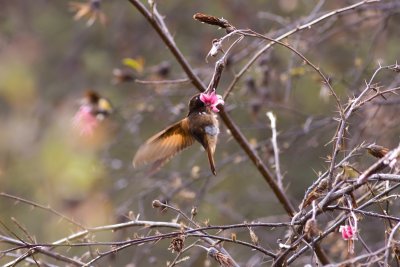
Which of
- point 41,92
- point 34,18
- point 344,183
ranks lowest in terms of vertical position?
point 41,92

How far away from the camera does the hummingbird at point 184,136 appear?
285 cm

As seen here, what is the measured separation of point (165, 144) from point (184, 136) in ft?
0.32

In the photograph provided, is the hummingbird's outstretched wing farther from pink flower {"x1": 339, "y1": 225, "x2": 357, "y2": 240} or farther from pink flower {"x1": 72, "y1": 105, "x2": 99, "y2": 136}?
pink flower {"x1": 339, "y1": 225, "x2": 357, "y2": 240}

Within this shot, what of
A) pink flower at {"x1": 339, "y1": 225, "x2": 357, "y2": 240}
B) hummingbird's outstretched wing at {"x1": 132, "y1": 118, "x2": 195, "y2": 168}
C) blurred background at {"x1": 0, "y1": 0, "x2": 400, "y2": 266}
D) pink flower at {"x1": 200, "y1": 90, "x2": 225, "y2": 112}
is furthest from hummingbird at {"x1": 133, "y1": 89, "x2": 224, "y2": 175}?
blurred background at {"x1": 0, "y1": 0, "x2": 400, "y2": 266}

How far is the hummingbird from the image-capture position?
285 cm

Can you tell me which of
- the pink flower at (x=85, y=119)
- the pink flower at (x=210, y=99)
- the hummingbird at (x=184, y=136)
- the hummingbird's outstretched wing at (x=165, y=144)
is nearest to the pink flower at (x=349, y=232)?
the pink flower at (x=210, y=99)

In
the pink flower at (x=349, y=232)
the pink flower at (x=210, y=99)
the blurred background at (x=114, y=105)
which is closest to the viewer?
the pink flower at (x=349, y=232)

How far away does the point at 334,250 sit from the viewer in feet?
11.1

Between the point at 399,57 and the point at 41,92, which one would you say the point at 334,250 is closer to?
the point at 399,57

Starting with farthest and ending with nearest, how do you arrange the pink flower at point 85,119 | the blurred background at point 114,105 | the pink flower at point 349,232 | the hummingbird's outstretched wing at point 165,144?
1. the blurred background at point 114,105
2. the pink flower at point 85,119
3. the hummingbird's outstretched wing at point 165,144
4. the pink flower at point 349,232

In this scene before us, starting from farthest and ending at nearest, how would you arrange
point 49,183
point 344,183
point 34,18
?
point 34,18, point 49,183, point 344,183

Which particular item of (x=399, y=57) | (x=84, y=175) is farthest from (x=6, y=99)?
(x=399, y=57)

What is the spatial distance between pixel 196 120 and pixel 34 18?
18.8ft

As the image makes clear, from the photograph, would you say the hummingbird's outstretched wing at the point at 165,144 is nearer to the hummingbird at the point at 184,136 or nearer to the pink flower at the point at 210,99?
the hummingbird at the point at 184,136
